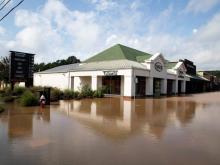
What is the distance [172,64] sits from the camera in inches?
1820

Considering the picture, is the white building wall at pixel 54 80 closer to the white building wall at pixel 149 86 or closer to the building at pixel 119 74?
the building at pixel 119 74

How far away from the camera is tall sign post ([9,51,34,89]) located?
2553 centimetres

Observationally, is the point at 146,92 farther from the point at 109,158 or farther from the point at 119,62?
the point at 109,158

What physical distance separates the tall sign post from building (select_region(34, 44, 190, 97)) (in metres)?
8.22

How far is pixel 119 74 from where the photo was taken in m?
29.8

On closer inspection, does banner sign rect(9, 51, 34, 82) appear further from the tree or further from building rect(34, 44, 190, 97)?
the tree

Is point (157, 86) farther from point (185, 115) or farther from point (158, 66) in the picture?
point (185, 115)

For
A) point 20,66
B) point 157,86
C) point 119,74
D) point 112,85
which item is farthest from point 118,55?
Result: point 20,66

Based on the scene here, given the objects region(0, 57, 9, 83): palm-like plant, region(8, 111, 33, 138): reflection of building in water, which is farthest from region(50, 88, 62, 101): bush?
region(0, 57, 9, 83): palm-like plant

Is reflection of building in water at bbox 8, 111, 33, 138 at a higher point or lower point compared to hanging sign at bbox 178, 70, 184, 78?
lower

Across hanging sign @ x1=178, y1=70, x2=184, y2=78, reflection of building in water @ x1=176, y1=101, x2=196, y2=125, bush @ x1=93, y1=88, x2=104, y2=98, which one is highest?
hanging sign @ x1=178, y1=70, x2=184, y2=78

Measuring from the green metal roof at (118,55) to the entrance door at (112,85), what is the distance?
10.9 feet

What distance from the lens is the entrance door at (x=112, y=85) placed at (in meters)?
32.5

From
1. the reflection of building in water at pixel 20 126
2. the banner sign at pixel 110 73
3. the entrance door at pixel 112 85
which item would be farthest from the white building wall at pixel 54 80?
the reflection of building in water at pixel 20 126
